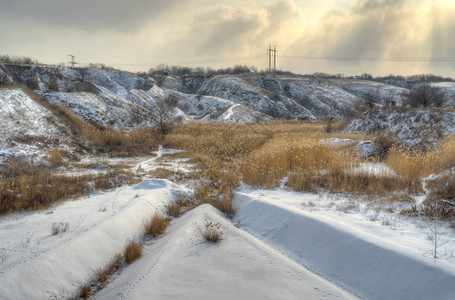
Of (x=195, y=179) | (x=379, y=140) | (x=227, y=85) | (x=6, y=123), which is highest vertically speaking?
(x=227, y=85)

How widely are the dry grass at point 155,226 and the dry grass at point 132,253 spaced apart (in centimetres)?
81

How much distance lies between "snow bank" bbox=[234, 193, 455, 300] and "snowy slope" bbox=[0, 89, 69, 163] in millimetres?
11506

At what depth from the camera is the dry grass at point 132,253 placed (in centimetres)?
428

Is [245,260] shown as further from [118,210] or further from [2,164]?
[2,164]

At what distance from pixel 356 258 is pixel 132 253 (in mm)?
3420

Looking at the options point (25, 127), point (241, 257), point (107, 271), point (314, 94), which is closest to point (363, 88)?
point (314, 94)

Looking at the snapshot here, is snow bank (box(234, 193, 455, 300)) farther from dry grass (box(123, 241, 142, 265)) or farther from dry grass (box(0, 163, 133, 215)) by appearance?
dry grass (box(0, 163, 133, 215))

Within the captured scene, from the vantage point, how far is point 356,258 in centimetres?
363

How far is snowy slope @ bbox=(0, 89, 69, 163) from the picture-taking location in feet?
39.5

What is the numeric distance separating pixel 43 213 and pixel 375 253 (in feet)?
21.9

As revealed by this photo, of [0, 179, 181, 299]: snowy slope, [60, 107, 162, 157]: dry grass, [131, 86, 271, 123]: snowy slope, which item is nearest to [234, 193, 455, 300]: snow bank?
[0, 179, 181, 299]: snowy slope

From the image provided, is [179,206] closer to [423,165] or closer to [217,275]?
[217,275]

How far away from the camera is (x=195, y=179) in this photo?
9.62m

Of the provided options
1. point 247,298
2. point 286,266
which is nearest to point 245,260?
point 286,266
